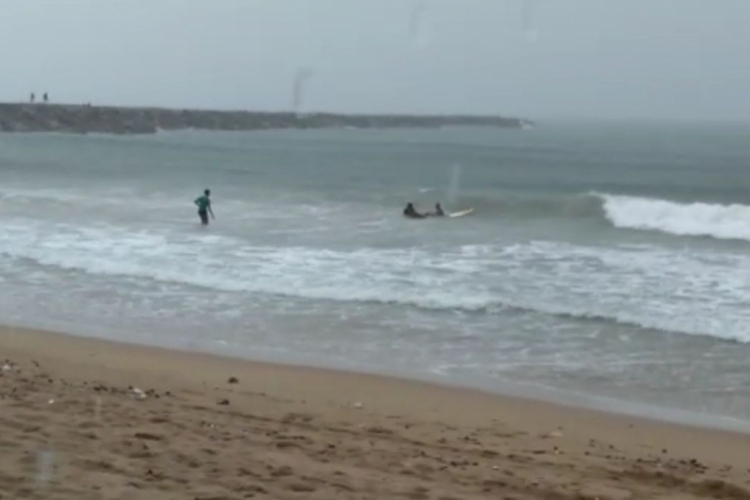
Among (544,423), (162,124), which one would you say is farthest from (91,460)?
(162,124)

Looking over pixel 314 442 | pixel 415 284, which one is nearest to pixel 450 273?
pixel 415 284

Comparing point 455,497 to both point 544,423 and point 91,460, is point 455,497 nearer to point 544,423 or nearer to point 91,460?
point 91,460

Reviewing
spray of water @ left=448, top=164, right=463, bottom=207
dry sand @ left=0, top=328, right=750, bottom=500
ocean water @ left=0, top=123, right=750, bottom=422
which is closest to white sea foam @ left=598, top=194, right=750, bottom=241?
ocean water @ left=0, top=123, right=750, bottom=422

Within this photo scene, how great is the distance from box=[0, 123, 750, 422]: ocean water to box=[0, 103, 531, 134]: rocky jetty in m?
61.8

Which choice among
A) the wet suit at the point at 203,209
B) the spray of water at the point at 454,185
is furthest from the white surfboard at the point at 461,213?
the wet suit at the point at 203,209

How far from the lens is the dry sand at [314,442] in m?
5.66

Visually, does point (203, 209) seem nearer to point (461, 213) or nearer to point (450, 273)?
point (461, 213)

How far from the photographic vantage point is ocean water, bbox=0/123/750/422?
35.5ft

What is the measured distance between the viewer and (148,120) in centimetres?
10862

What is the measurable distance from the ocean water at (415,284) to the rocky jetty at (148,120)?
2434 inches

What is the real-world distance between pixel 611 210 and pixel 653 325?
1840cm

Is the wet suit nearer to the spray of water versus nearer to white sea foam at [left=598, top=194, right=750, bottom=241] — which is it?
white sea foam at [left=598, top=194, right=750, bottom=241]

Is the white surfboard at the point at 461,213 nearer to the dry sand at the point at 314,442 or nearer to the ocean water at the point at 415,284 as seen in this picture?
the ocean water at the point at 415,284

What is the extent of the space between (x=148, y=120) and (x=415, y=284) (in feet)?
318
